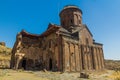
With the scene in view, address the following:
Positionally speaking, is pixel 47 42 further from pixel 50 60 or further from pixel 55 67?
pixel 55 67

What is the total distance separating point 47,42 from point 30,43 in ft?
14.2

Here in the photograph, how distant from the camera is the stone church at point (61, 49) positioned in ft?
85.7

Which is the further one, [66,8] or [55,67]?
[66,8]

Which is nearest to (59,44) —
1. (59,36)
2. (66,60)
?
(59,36)

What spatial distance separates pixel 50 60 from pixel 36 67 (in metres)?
3.83

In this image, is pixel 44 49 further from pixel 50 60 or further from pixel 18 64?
pixel 18 64

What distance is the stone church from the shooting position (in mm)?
26125

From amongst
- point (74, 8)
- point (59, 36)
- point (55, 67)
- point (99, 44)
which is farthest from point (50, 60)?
point (74, 8)

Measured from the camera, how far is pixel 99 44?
33656 millimetres

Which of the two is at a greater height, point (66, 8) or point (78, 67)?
point (66, 8)

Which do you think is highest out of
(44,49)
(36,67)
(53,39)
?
(53,39)

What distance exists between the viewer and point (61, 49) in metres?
25.8

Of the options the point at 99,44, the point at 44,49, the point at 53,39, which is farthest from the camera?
the point at 99,44

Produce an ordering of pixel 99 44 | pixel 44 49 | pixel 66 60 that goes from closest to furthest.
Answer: pixel 66 60 → pixel 44 49 → pixel 99 44
